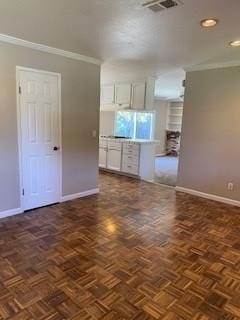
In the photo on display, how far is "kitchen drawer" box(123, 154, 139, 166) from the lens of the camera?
5.99 meters

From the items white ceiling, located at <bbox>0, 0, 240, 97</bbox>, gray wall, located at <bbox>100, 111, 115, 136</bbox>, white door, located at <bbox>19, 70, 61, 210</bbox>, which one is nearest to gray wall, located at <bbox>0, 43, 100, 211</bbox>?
white door, located at <bbox>19, 70, 61, 210</bbox>

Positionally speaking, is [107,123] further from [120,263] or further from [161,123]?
[120,263]

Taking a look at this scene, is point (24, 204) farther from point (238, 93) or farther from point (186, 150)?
point (238, 93)

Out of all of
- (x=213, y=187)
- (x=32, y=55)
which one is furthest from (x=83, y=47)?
(x=213, y=187)

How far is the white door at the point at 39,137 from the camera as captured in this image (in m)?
3.54

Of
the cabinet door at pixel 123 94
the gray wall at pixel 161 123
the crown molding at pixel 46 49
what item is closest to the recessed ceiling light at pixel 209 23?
the crown molding at pixel 46 49

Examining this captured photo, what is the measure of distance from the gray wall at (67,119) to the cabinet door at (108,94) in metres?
2.28

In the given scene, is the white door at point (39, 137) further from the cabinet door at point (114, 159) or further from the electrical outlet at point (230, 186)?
the electrical outlet at point (230, 186)

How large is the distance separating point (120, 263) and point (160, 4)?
2465 millimetres

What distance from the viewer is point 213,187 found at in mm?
4543

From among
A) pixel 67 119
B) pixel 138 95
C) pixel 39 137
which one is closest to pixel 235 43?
pixel 67 119

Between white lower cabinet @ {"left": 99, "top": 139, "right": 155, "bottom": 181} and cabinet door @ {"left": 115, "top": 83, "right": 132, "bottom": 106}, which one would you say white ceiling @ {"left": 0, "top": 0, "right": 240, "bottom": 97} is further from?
white lower cabinet @ {"left": 99, "top": 139, "right": 155, "bottom": 181}

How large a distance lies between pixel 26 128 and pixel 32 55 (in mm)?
1026

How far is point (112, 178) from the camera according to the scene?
6.05 m
